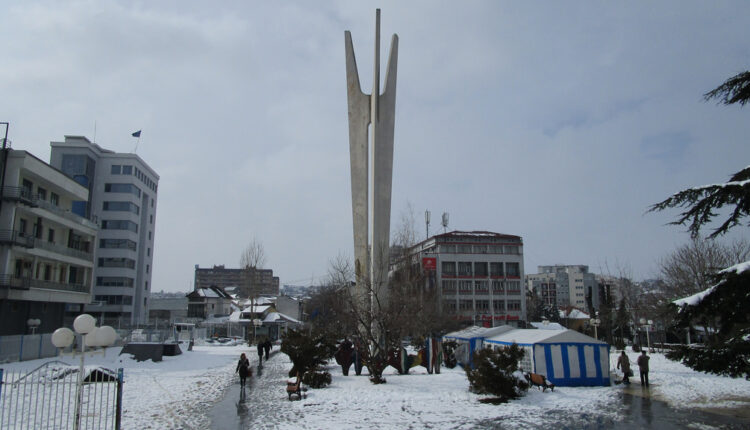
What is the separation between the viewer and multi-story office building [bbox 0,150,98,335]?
94.0 ft

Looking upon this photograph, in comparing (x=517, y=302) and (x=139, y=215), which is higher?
(x=139, y=215)

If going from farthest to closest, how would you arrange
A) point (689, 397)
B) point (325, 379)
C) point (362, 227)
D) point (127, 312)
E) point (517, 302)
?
point (517, 302) < point (127, 312) < point (362, 227) < point (325, 379) < point (689, 397)

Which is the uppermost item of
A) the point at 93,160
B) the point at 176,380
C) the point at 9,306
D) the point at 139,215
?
the point at 93,160

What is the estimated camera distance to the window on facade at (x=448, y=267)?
6912 centimetres

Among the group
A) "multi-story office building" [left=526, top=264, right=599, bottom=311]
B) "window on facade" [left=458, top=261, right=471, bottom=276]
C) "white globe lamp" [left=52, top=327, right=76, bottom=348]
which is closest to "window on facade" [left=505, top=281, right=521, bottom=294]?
"window on facade" [left=458, top=261, right=471, bottom=276]

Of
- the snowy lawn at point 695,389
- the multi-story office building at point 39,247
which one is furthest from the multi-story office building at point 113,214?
the snowy lawn at point 695,389

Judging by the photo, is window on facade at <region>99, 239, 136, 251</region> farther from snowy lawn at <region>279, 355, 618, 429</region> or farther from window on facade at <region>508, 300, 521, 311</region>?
window on facade at <region>508, 300, 521, 311</region>

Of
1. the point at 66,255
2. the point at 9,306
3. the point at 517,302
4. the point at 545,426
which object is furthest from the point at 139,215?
the point at 545,426

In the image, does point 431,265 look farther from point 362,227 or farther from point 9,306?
point 9,306

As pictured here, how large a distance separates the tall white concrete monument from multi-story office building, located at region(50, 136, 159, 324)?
3884 cm

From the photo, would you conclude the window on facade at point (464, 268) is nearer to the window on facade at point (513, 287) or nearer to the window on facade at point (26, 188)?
the window on facade at point (513, 287)

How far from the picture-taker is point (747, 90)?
227 inches

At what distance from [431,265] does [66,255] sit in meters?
41.0

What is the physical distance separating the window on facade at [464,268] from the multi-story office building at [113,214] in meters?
40.6
